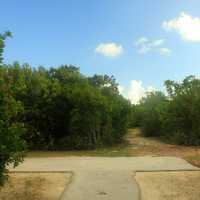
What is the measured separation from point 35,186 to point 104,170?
2.69 m

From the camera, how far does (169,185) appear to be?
30.5 feet

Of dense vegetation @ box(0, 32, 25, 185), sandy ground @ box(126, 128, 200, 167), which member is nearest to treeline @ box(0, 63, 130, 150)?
sandy ground @ box(126, 128, 200, 167)

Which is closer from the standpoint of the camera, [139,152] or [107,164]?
[107,164]

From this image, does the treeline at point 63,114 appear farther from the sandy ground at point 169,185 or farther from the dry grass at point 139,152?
the sandy ground at point 169,185

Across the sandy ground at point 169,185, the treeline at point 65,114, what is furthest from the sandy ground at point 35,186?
the treeline at point 65,114

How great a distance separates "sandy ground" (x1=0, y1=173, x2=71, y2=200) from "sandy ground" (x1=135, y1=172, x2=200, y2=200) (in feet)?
6.50

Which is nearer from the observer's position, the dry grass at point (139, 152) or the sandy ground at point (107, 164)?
the sandy ground at point (107, 164)

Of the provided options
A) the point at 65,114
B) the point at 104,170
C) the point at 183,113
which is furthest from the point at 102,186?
the point at 183,113

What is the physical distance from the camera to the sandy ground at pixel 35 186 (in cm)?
842

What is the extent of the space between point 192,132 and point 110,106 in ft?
15.6

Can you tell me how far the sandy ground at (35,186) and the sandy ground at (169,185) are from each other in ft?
6.50

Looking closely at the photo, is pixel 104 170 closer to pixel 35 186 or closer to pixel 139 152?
pixel 35 186

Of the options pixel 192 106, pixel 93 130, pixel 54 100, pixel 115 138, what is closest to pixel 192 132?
pixel 192 106

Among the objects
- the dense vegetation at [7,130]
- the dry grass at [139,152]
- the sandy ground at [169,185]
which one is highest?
the dense vegetation at [7,130]
